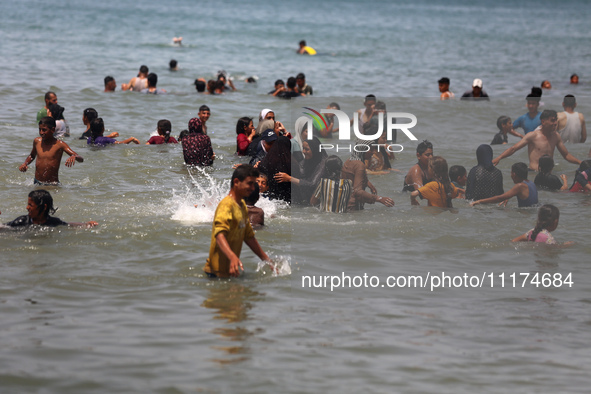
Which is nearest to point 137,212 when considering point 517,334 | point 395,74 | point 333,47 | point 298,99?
point 517,334

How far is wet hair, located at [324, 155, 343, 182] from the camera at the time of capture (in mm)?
10477

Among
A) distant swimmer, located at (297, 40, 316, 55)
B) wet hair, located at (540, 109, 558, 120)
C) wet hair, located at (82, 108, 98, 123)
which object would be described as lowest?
wet hair, located at (82, 108, 98, 123)

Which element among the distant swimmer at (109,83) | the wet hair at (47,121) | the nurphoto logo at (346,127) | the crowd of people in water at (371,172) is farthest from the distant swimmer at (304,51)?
the wet hair at (47,121)

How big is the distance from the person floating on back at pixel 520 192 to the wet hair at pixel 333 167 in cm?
209

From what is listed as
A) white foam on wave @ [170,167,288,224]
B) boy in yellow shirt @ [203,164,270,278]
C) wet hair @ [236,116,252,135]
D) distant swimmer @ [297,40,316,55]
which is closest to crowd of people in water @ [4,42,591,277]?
white foam on wave @ [170,167,288,224]

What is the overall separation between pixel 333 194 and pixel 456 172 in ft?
6.03

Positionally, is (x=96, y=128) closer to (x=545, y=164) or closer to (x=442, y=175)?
(x=442, y=175)

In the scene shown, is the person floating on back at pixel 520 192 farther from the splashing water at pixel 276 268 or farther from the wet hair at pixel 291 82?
the wet hair at pixel 291 82

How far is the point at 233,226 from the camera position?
7.07 metres

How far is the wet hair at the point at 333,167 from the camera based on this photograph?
10.5 m

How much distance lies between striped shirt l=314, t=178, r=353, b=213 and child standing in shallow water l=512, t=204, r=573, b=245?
2.49m

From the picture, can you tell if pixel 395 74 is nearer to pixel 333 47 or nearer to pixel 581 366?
pixel 333 47

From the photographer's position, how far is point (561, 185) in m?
11.7

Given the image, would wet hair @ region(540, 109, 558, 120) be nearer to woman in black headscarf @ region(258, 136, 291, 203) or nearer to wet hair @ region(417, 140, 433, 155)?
wet hair @ region(417, 140, 433, 155)
